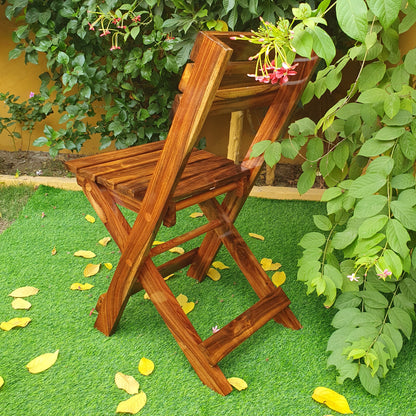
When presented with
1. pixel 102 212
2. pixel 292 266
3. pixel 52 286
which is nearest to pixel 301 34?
pixel 102 212

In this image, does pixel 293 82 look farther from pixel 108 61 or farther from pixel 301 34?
pixel 108 61

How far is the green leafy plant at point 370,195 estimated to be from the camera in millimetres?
1368

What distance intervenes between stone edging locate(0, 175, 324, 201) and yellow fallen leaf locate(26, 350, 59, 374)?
155 centimetres

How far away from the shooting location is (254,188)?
3068 millimetres

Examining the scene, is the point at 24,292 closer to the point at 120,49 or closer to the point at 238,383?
the point at 238,383

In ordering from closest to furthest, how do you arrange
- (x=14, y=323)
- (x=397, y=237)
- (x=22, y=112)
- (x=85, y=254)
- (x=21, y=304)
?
(x=397, y=237)
(x=14, y=323)
(x=21, y=304)
(x=85, y=254)
(x=22, y=112)

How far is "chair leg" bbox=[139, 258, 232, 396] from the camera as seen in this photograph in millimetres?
1586

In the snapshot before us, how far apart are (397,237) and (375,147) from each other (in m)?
0.30

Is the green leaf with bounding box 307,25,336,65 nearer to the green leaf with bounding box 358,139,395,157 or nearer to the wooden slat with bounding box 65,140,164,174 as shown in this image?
the green leaf with bounding box 358,139,395,157

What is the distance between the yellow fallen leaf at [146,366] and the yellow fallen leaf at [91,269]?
2.15 ft

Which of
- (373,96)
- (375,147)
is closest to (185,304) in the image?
(375,147)

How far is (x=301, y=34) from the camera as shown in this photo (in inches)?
41.9

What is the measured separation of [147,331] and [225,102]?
3.51 ft

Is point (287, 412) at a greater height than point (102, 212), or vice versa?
point (102, 212)
